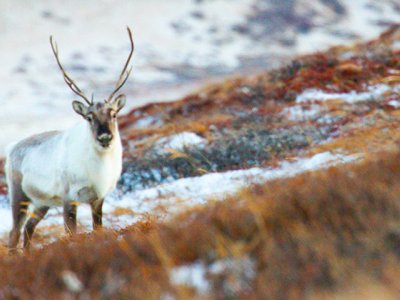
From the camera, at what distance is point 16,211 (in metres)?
8.17

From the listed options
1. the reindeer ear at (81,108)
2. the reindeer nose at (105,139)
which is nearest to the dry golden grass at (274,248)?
the reindeer nose at (105,139)

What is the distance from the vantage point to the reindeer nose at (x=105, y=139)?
683 centimetres

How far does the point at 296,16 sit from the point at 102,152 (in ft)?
337

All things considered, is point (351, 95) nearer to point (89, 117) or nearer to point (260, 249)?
point (89, 117)

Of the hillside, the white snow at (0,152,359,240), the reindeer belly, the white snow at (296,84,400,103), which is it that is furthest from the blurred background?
the hillside

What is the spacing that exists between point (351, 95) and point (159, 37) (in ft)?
259

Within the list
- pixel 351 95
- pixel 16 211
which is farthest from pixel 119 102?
pixel 351 95

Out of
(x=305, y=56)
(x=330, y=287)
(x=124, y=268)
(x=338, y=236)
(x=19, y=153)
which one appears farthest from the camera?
(x=305, y=56)

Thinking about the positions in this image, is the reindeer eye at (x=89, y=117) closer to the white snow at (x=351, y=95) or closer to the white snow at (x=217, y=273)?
the white snow at (x=217, y=273)

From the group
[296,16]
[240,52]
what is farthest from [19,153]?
[296,16]

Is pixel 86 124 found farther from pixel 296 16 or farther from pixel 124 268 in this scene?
pixel 296 16

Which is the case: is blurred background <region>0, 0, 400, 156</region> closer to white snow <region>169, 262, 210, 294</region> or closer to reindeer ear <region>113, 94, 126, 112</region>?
reindeer ear <region>113, 94, 126, 112</region>

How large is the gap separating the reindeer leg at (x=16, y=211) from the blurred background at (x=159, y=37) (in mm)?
52642

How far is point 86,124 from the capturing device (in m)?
7.30
